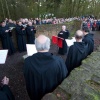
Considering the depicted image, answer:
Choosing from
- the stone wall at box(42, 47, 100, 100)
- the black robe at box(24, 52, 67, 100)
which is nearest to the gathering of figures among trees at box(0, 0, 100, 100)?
the black robe at box(24, 52, 67, 100)

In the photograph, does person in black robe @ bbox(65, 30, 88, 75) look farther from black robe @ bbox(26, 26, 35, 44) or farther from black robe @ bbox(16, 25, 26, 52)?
black robe @ bbox(26, 26, 35, 44)

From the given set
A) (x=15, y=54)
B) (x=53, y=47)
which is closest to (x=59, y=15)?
(x=53, y=47)

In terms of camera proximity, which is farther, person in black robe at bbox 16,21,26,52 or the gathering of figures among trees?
person in black robe at bbox 16,21,26,52

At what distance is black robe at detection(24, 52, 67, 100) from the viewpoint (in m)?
2.58

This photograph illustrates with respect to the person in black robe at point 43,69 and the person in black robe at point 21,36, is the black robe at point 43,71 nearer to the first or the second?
the person in black robe at point 43,69

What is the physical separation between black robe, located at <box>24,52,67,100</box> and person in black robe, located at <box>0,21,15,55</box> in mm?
6292

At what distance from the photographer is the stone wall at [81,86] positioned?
2033 mm

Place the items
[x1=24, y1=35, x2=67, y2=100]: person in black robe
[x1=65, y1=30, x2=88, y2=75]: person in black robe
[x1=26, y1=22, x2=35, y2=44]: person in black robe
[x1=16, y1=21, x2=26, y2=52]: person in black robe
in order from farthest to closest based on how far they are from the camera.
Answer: [x1=26, y1=22, x2=35, y2=44]: person in black robe < [x1=16, y1=21, x2=26, y2=52]: person in black robe < [x1=65, y1=30, x2=88, y2=75]: person in black robe < [x1=24, y1=35, x2=67, y2=100]: person in black robe

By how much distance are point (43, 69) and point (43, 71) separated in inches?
1.8

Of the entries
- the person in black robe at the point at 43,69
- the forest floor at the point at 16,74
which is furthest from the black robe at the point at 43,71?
the forest floor at the point at 16,74

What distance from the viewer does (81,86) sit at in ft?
7.45

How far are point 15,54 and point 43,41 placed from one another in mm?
7102

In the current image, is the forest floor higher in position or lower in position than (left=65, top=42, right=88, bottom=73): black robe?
lower

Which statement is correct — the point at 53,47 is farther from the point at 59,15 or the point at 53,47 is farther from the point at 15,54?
the point at 59,15
